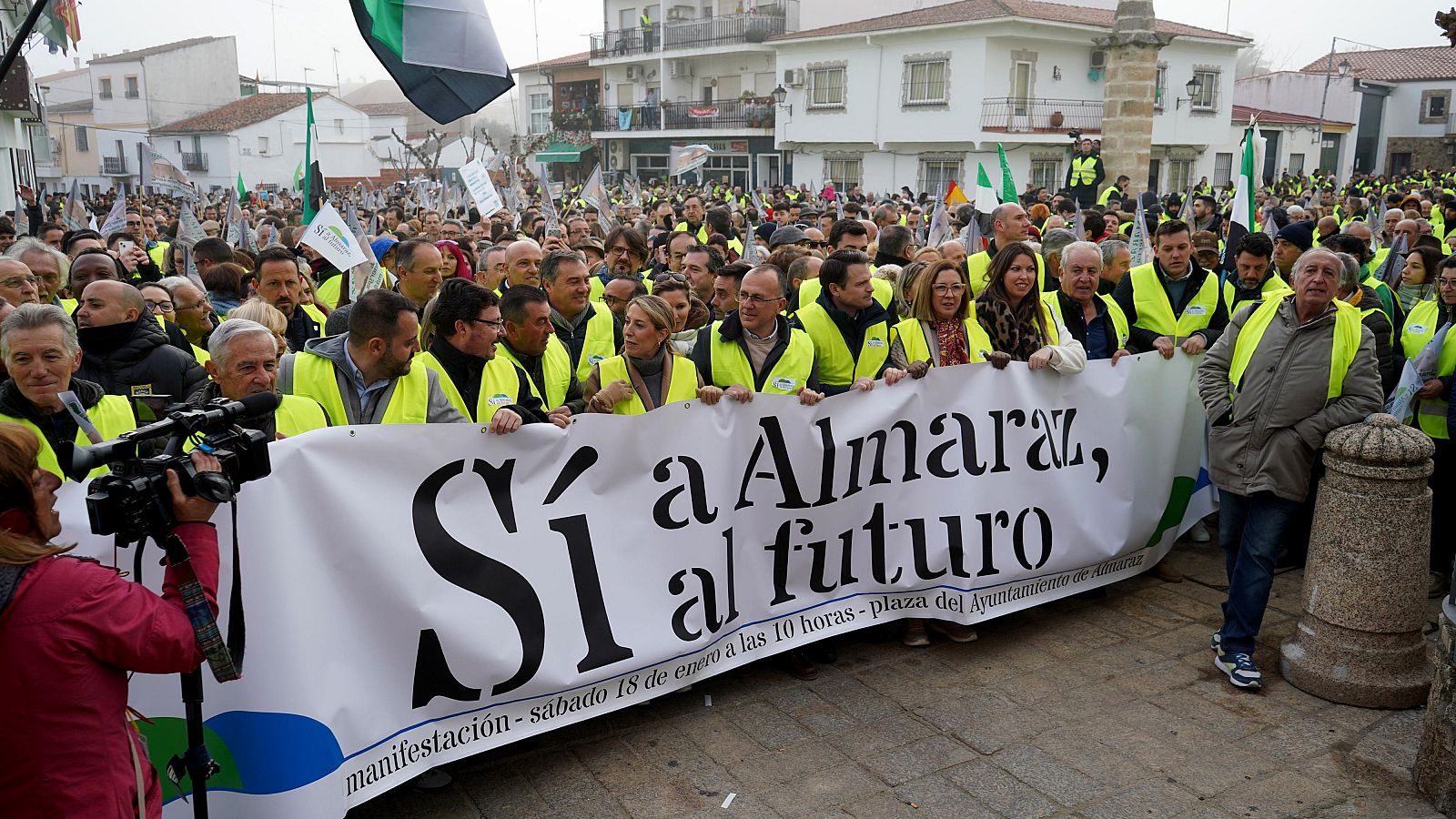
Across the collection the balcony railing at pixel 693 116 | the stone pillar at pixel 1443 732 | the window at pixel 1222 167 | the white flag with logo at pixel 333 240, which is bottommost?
the stone pillar at pixel 1443 732

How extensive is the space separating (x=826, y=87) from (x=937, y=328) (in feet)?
134

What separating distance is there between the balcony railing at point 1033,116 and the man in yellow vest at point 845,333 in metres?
34.9

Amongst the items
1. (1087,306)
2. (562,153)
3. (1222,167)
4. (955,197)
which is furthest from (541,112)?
(1087,306)

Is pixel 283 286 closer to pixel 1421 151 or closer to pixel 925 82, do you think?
pixel 925 82

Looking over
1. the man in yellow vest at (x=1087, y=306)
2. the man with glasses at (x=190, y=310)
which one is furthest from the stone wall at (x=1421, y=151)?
the man with glasses at (x=190, y=310)

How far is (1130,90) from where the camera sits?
22703mm

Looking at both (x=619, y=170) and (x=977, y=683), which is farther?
(x=619, y=170)

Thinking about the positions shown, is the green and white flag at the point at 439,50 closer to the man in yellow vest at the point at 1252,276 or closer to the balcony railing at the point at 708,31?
the man in yellow vest at the point at 1252,276

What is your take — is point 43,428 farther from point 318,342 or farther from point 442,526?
point 442,526

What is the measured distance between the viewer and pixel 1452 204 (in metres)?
13.7

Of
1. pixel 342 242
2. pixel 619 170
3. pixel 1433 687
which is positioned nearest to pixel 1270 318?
pixel 1433 687

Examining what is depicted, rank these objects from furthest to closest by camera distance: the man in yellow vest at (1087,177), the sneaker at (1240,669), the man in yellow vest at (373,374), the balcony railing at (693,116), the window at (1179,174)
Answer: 1. the balcony railing at (693,116)
2. the window at (1179,174)
3. the man in yellow vest at (1087,177)
4. the sneaker at (1240,669)
5. the man in yellow vest at (373,374)

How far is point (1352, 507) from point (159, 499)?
14.8ft

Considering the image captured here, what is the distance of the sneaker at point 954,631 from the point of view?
5273 mm
